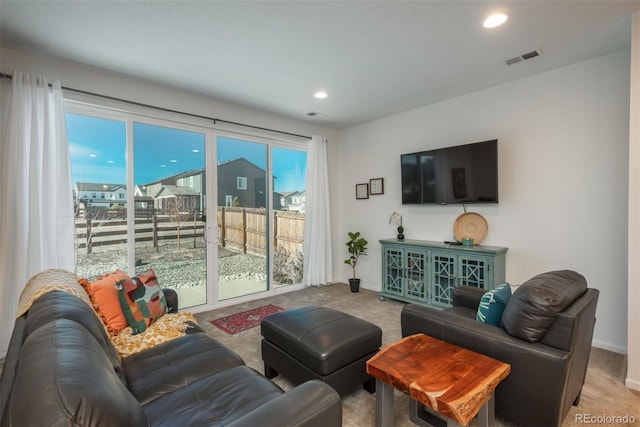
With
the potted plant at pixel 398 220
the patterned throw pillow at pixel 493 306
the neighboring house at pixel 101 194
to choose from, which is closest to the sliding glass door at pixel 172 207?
the neighboring house at pixel 101 194

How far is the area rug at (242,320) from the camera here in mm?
3117

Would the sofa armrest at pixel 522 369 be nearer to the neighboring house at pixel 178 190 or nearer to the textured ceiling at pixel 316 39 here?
the textured ceiling at pixel 316 39

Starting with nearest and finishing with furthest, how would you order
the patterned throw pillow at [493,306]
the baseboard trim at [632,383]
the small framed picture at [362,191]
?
1. the patterned throw pillow at [493,306]
2. the baseboard trim at [632,383]
3. the small framed picture at [362,191]

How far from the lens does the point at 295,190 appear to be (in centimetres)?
471

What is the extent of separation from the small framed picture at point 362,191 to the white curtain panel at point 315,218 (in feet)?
1.82

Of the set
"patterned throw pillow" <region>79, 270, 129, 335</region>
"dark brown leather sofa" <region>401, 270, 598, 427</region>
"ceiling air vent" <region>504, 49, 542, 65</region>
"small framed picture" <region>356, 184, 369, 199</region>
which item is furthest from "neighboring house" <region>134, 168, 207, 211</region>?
"ceiling air vent" <region>504, 49, 542, 65</region>

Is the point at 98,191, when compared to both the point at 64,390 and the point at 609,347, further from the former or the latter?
the point at 609,347

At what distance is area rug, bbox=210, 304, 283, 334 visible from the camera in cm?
312

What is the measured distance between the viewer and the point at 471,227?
11.6 feet

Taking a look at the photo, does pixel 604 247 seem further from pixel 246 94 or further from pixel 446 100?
pixel 246 94

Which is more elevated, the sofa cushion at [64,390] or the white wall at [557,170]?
the white wall at [557,170]

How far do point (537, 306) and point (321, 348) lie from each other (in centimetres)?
118

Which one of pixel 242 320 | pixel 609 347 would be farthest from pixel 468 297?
pixel 242 320

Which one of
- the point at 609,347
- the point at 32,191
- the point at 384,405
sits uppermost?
the point at 32,191
